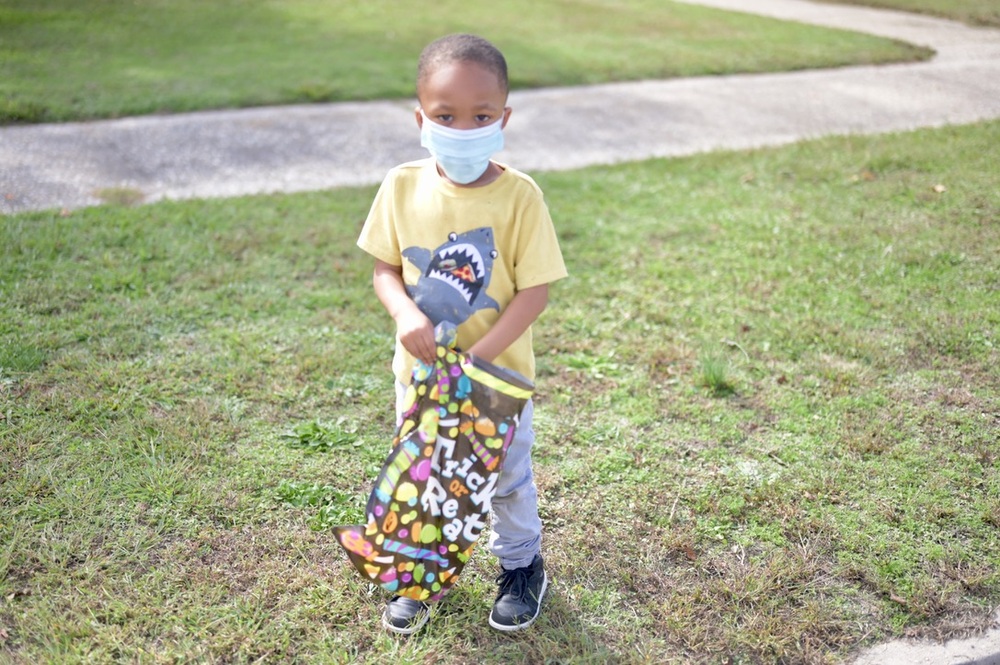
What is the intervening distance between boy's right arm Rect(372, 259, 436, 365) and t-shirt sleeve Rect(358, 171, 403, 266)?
4 cm

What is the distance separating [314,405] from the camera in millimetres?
3332

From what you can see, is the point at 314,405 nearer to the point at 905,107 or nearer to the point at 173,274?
the point at 173,274

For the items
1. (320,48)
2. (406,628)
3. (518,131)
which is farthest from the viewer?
(320,48)

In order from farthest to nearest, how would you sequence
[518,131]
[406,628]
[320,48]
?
[320,48], [518,131], [406,628]

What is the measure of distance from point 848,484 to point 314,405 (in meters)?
1.83

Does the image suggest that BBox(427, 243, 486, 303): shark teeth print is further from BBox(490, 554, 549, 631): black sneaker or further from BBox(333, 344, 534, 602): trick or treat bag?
BBox(490, 554, 549, 631): black sneaker

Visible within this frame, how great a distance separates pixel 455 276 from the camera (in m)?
2.18

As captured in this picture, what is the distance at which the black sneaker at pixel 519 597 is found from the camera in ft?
7.86

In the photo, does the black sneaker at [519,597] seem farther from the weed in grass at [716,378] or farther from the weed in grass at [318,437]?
the weed in grass at [716,378]

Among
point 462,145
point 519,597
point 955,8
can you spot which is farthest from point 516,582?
point 955,8

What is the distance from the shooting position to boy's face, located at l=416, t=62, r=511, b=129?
6.66 feet

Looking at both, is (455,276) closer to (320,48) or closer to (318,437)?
(318,437)

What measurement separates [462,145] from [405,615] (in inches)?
46.9

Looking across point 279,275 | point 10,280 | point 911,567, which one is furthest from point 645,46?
point 911,567
